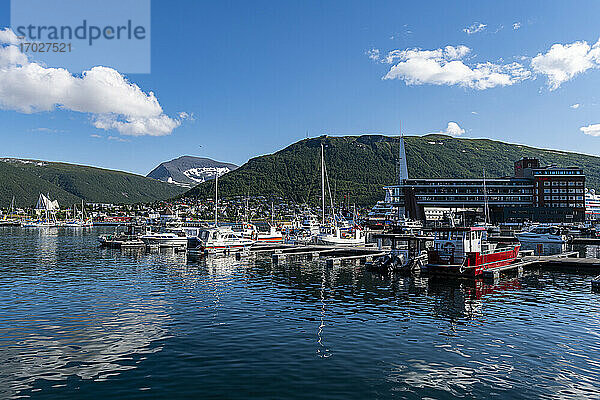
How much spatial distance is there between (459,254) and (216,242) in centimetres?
4911

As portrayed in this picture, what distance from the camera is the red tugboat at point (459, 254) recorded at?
174 feet

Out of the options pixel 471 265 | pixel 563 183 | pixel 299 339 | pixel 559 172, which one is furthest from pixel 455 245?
pixel 559 172

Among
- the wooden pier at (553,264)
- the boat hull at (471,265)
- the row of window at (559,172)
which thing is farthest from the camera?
the row of window at (559,172)

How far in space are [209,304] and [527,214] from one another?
186633mm

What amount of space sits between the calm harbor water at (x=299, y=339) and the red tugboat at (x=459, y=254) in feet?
8.17

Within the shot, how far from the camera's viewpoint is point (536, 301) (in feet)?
137

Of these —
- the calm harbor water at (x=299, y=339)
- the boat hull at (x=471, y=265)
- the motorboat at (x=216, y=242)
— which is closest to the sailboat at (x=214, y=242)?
the motorboat at (x=216, y=242)

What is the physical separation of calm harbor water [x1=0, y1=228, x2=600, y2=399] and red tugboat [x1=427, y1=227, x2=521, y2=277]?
98.1 inches

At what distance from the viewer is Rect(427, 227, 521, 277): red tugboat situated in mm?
52966

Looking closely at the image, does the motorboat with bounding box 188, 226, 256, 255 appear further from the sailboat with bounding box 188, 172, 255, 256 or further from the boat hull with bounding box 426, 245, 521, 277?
the boat hull with bounding box 426, 245, 521, 277

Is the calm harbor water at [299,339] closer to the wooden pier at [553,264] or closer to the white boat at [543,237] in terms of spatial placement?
the wooden pier at [553,264]

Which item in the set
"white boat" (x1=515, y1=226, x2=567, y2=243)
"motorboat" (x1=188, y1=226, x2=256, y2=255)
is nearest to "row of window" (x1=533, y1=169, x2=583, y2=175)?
"white boat" (x1=515, y1=226, x2=567, y2=243)

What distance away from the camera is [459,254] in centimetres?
5434

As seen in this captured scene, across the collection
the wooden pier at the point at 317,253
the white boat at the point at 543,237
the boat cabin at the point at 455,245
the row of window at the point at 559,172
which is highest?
the row of window at the point at 559,172
